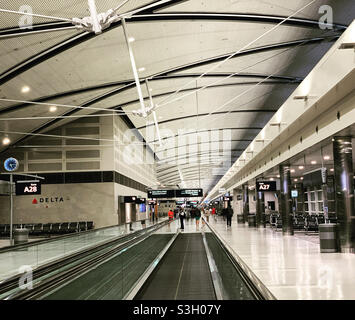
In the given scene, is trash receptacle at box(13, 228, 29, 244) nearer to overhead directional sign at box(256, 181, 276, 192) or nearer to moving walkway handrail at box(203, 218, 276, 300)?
overhead directional sign at box(256, 181, 276, 192)

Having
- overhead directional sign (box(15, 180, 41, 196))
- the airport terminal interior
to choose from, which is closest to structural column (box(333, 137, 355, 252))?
the airport terminal interior

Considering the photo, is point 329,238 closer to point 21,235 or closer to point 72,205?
point 21,235

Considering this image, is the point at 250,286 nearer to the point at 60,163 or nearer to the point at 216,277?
the point at 216,277

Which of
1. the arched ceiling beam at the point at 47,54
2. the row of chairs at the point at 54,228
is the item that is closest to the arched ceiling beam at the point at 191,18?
the arched ceiling beam at the point at 47,54

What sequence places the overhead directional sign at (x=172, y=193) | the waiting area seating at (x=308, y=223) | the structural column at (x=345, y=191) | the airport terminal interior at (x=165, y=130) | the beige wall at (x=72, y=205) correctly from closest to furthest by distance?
the airport terminal interior at (x=165, y=130) < the structural column at (x=345, y=191) < the waiting area seating at (x=308, y=223) < the beige wall at (x=72, y=205) < the overhead directional sign at (x=172, y=193)

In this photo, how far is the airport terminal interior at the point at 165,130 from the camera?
992cm

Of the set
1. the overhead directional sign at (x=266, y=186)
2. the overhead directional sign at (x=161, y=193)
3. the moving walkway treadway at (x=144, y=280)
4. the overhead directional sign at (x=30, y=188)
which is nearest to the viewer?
the moving walkway treadway at (x=144, y=280)

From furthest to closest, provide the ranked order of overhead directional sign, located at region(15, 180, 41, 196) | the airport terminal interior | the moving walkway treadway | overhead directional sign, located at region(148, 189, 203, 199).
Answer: overhead directional sign, located at region(148, 189, 203, 199) → overhead directional sign, located at region(15, 180, 41, 196) → the airport terminal interior → the moving walkway treadway

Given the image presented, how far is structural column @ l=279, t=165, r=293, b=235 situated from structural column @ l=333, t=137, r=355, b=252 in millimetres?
8246

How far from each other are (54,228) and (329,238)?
21.4 m

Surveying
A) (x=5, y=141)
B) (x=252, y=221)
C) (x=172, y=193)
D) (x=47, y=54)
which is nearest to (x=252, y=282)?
(x=47, y=54)

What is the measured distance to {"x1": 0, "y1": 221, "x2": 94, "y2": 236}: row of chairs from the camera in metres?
29.4

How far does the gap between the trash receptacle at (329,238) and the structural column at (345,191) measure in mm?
154

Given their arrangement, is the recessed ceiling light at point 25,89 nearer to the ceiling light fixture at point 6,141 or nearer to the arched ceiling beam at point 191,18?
the arched ceiling beam at point 191,18
